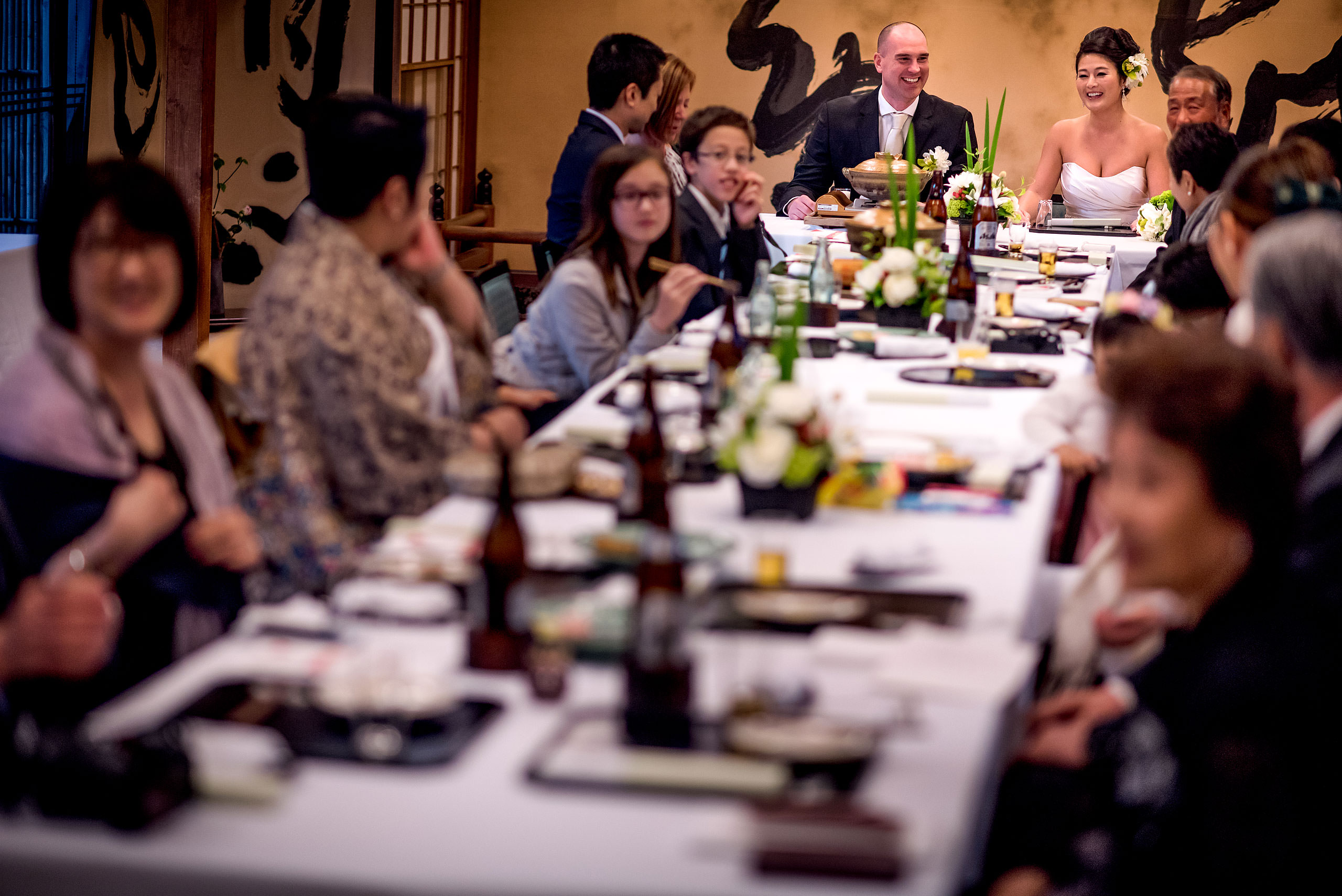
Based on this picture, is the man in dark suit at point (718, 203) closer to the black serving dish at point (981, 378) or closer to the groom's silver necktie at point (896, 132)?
the black serving dish at point (981, 378)

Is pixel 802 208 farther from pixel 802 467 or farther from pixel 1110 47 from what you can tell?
pixel 802 467

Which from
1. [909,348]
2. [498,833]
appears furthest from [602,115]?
[498,833]

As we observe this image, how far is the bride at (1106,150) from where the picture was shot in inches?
245

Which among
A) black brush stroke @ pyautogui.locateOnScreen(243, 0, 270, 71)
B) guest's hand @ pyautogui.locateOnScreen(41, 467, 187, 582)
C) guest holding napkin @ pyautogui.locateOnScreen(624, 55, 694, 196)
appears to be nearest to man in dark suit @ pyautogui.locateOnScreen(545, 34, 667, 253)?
guest holding napkin @ pyautogui.locateOnScreen(624, 55, 694, 196)

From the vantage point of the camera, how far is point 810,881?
Result: 1043 mm

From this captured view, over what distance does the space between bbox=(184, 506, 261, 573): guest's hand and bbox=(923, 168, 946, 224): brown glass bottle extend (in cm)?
352

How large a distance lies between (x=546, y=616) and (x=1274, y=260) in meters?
1.01

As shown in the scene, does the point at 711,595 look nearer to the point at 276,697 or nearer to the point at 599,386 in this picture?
the point at 276,697

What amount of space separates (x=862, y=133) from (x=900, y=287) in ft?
10.2

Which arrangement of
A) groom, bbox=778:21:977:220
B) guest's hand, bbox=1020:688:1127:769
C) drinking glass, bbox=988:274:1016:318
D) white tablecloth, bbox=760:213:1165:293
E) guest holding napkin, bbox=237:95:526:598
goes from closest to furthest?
guest's hand, bbox=1020:688:1127:769, guest holding napkin, bbox=237:95:526:598, drinking glass, bbox=988:274:1016:318, white tablecloth, bbox=760:213:1165:293, groom, bbox=778:21:977:220

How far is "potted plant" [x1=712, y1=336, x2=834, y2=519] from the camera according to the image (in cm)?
187

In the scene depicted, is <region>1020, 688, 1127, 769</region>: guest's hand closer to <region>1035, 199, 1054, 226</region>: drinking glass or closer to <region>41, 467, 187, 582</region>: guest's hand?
<region>41, 467, 187, 582</region>: guest's hand

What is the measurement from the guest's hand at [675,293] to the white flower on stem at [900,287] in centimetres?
56

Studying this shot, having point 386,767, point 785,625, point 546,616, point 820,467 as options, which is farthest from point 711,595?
point 386,767
